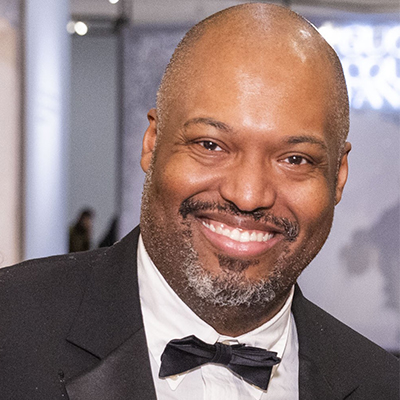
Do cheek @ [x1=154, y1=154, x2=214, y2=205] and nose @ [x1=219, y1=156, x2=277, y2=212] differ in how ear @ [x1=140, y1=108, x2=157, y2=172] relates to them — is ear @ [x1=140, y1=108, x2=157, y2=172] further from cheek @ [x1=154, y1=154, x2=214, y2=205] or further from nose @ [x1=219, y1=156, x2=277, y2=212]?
nose @ [x1=219, y1=156, x2=277, y2=212]

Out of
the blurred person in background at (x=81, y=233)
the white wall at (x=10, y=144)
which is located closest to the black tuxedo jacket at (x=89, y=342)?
the white wall at (x=10, y=144)

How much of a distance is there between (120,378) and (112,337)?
107 millimetres

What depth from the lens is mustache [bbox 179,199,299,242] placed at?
1.65m

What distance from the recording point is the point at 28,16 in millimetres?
2754

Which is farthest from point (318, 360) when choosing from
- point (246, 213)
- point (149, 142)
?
point (149, 142)

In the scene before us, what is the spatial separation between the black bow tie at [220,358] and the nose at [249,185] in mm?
380

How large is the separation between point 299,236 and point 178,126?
43 cm

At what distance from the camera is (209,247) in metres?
1.70

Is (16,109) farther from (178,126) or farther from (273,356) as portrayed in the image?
(273,356)

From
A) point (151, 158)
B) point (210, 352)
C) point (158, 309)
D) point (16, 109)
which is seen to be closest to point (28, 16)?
point (16, 109)

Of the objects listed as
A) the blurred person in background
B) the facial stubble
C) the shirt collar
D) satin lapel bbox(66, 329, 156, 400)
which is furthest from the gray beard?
the blurred person in background

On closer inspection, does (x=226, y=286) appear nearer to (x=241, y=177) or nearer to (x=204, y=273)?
(x=204, y=273)

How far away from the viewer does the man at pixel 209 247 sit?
1.62m

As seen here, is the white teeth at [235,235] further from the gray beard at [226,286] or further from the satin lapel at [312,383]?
the satin lapel at [312,383]
